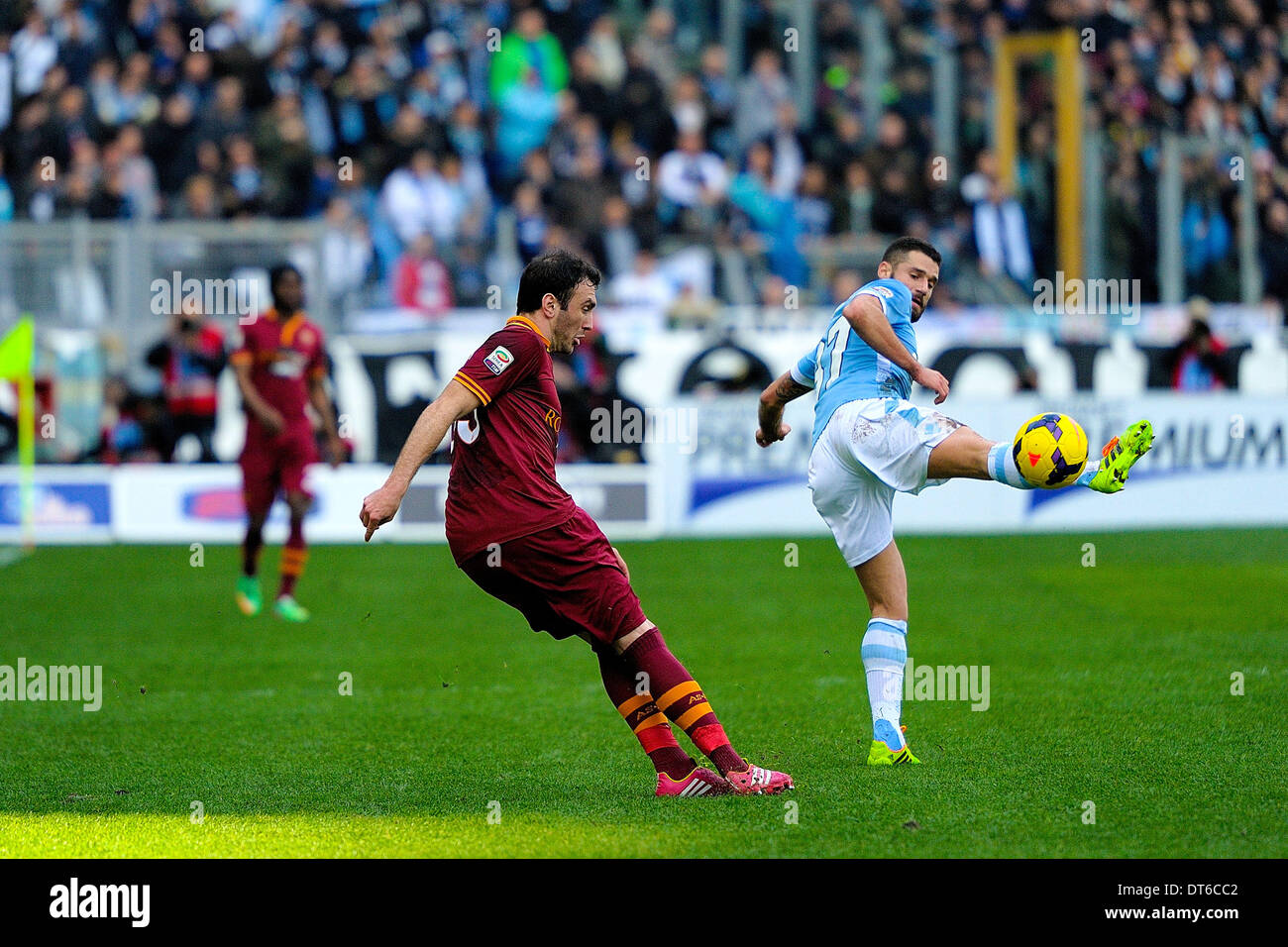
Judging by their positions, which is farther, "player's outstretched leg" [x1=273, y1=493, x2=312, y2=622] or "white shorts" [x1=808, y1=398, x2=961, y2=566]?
"player's outstretched leg" [x1=273, y1=493, x2=312, y2=622]

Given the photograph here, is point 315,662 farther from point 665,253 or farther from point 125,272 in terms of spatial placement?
point 665,253

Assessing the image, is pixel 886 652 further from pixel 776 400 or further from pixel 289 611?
pixel 289 611

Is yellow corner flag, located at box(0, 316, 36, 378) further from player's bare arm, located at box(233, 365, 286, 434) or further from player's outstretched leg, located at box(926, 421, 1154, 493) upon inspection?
player's outstretched leg, located at box(926, 421, 1154, 493)

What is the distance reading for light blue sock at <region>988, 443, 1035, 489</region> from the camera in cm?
643

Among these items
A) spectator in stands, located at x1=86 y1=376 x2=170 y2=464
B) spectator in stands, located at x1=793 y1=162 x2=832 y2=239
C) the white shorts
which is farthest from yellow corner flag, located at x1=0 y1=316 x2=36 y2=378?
the white shorts

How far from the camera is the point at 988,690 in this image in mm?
8805

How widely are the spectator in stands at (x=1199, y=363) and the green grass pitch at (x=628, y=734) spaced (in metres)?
4.28

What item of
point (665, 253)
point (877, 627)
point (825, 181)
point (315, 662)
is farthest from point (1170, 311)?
point (877, 627)

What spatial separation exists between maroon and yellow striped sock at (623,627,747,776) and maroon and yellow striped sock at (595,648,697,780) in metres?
0.12

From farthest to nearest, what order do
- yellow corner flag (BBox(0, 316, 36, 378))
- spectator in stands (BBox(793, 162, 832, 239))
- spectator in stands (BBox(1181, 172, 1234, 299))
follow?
spectator in stands (BBox(1181, 172, 1234, 299)) < spectator in stands (BBox(793, 162, 832, 239)) < yellow corner flag (BBox(0, 316, 36, 378))

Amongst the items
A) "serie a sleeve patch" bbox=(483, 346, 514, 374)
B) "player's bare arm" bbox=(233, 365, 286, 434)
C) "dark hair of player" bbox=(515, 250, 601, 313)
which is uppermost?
"player's bare arm" bbox=(233, 365, 286, 434)

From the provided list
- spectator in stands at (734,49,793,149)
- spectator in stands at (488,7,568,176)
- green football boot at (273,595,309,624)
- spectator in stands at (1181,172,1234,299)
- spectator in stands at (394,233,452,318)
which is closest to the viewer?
green football boot at (273,595,309,624)

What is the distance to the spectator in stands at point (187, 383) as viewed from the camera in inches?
709

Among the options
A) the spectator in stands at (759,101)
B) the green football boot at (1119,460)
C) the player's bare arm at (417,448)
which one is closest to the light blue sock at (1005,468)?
the green football boot at (1119,460)
